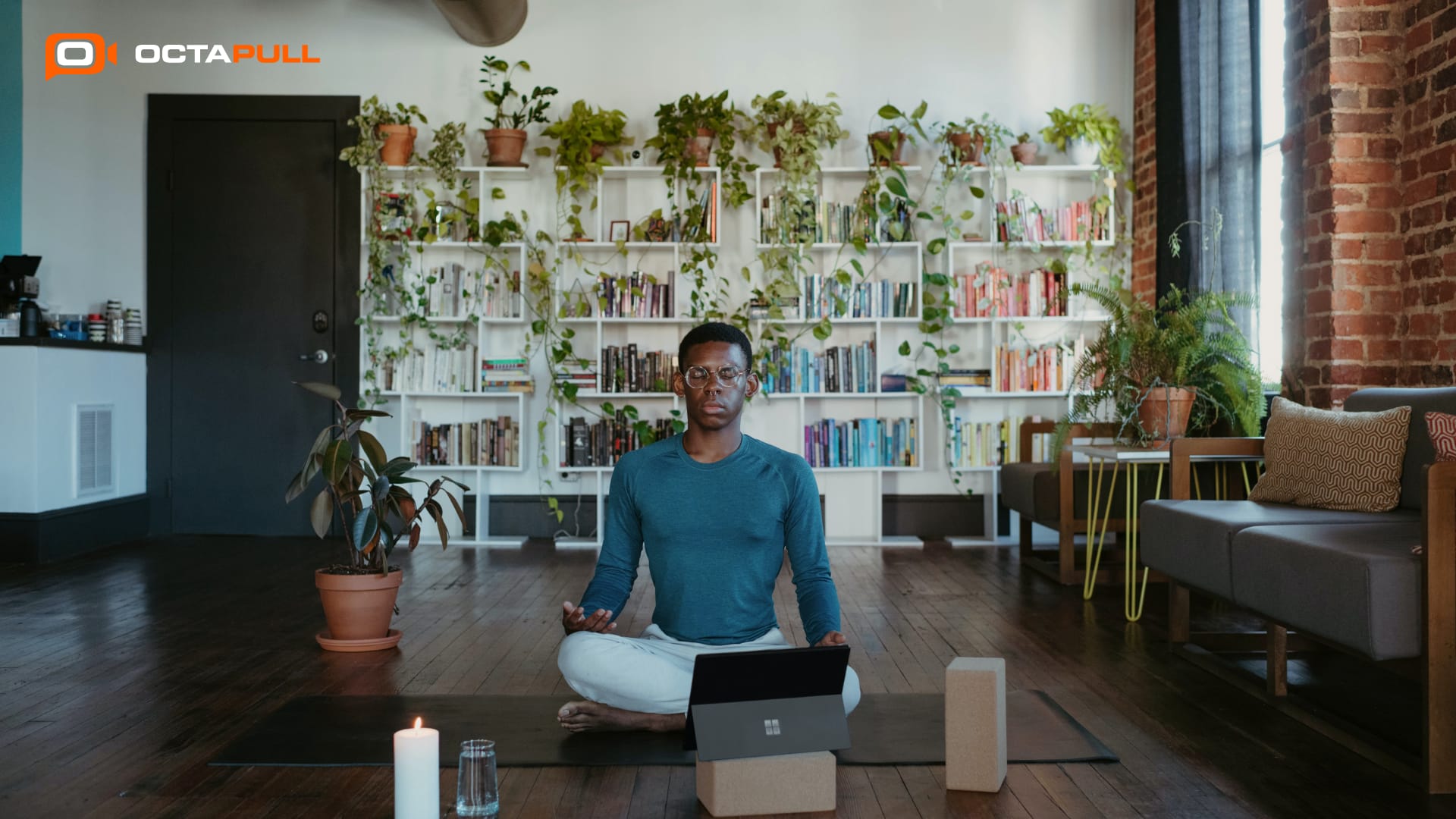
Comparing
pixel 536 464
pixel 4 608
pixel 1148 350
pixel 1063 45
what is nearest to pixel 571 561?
pixel 536 464

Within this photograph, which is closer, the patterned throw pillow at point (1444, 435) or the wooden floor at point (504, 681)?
the wooden floor at point (504, 681)

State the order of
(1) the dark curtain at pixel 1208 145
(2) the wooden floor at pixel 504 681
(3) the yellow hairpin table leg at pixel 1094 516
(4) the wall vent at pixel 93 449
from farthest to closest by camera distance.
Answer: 1. (4) the wall vent at pixel 93 449
2. (1) the dark curtain at pixel 1208 145
3. (3) the yellow hairpin table leg at pixel 1094 516
4. (2) the wooden floor at pixel 504 681

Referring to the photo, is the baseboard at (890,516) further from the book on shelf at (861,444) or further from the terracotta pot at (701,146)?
the terracotta pot at (701,146)

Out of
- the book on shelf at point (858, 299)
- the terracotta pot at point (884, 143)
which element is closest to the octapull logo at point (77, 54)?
the book on shelf at point (858, 299)

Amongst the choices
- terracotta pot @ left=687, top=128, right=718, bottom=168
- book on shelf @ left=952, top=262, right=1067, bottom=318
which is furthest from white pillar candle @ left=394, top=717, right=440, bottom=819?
book on shelf @ left=952, top=262, right=1067, bottom=318

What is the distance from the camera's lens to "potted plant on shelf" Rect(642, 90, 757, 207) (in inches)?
259

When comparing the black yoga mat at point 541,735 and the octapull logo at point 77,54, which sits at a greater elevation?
the octapull logo at point 77,54

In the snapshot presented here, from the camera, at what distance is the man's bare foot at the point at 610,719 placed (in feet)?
9.33

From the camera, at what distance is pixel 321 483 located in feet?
22.3

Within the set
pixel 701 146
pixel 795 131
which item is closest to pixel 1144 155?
pixel 795 131

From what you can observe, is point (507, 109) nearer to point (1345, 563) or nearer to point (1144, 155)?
point (1144, 155)

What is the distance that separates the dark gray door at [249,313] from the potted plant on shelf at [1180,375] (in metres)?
4.12

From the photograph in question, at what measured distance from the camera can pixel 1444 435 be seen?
3.12 meters

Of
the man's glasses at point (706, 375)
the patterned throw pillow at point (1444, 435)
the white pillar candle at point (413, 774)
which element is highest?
the man's glasses at point (706, 375)
